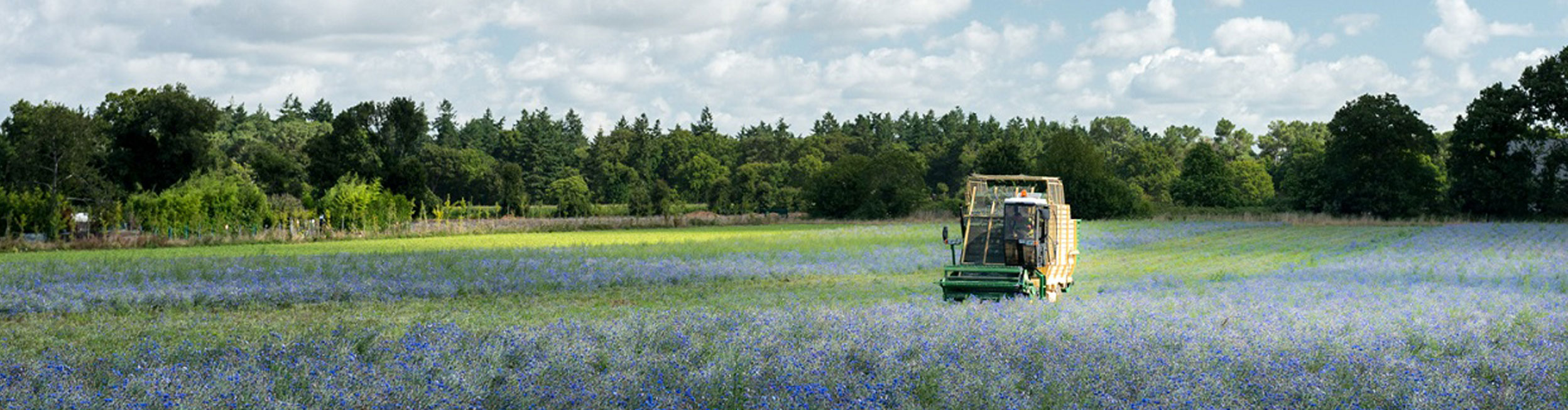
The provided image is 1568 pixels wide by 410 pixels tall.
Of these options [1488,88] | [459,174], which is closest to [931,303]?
[1488,88]

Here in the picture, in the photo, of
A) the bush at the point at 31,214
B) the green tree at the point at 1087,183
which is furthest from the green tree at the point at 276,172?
the green tree at the point at 1087,183

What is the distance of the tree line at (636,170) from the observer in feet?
186

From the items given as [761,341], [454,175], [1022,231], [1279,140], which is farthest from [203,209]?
[1279,140]

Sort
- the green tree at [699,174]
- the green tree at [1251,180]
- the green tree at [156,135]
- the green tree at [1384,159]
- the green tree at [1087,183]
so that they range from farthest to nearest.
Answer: the green tree at [1251,180], the green tree at [699,174], the green tree at [1087,183], the green tree at [1384,159], the green tree at [156,135]

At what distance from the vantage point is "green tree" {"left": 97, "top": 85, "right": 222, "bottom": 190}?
6381 centimetres

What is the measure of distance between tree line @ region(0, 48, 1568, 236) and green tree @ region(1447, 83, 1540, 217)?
10 centimetres

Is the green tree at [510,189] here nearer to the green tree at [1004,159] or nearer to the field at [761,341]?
the green tree at [1004,159]

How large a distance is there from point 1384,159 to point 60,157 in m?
73.1

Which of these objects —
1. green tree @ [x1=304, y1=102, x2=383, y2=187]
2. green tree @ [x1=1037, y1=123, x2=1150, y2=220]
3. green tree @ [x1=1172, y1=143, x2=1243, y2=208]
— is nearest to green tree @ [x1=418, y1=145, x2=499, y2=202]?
green tree @ [x1=304, y1=102, x2=383, y2=187]

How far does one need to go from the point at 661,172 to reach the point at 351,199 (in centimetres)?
6651

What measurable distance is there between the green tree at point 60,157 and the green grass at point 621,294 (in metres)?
18.6

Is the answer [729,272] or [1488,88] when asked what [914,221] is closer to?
[1488,88]

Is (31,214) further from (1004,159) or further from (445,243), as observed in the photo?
Result: (1004,159)

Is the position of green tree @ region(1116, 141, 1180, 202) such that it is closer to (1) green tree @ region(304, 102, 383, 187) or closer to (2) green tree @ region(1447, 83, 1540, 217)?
(2) green tree @ region(1447, 83, 1540, 217)
